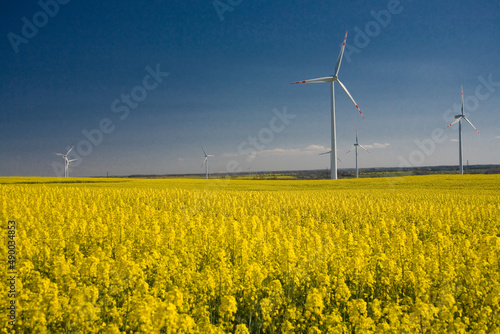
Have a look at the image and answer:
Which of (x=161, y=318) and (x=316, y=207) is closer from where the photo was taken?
(x=161, y=318)

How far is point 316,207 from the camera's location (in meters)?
21.6

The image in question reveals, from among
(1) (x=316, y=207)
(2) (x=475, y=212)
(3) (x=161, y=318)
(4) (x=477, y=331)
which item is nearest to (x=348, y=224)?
(1) (x=316, y=207)

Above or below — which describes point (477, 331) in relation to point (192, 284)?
below

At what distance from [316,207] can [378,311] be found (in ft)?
52.7

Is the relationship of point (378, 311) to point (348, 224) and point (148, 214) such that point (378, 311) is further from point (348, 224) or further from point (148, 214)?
point (148, 214)

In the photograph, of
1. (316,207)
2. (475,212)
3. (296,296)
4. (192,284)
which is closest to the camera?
(192,284)

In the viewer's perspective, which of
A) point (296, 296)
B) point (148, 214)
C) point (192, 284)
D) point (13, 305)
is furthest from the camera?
point (148, 214)

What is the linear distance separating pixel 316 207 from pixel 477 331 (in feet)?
52.0

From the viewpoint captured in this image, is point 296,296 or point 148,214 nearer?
point 296,296

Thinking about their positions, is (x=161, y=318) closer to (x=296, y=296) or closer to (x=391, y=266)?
(x=296, y=296)

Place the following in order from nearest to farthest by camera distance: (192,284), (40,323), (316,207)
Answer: (40,323) → (192,284) → (316,207)

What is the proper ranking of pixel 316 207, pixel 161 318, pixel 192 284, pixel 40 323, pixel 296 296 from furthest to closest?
pixel 316 207
pixel 296 296
pixel 192 284
pixel 40 323
pixel 161 318

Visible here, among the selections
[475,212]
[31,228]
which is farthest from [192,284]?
[475,212]

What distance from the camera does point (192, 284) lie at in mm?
7105
